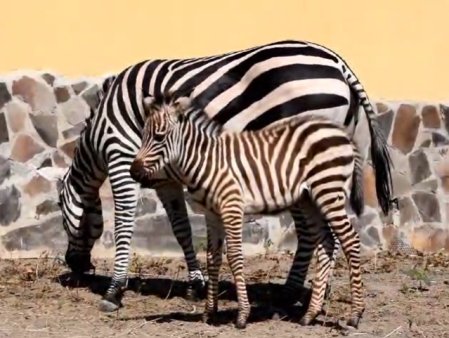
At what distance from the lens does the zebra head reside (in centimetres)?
757

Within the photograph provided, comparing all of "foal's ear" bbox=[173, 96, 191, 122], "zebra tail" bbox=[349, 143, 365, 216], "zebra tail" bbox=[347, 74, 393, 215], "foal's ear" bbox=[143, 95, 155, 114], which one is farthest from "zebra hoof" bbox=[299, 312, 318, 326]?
"foal's ear" bbox=[143, 95, 155, 114]

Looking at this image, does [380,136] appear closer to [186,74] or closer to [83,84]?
[186,74]

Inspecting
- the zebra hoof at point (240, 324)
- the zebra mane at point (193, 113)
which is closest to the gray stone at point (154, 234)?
the zebra mane at point (193, 113)

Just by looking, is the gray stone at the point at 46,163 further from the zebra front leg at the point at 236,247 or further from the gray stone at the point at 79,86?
the zebra front leg at the point at 236,247

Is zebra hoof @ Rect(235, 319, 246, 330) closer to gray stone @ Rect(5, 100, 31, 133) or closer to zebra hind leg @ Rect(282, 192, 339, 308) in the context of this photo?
zebra hind leg @ Rect(282, 192, 339, 308)

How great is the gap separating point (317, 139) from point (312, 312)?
47.9 inches

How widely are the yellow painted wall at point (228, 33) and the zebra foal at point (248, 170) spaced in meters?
2.87

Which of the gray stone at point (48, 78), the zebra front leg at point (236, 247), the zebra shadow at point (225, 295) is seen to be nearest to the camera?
the zebra front leg at point (236, 247)

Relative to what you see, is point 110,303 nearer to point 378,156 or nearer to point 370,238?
point 378,156

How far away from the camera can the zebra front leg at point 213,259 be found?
303 inches

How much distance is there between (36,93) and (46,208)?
3.63 ft

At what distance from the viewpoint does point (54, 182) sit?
10680 millimetres

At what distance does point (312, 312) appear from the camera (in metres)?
7.76

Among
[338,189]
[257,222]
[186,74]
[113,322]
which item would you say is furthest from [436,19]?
[113,322]
